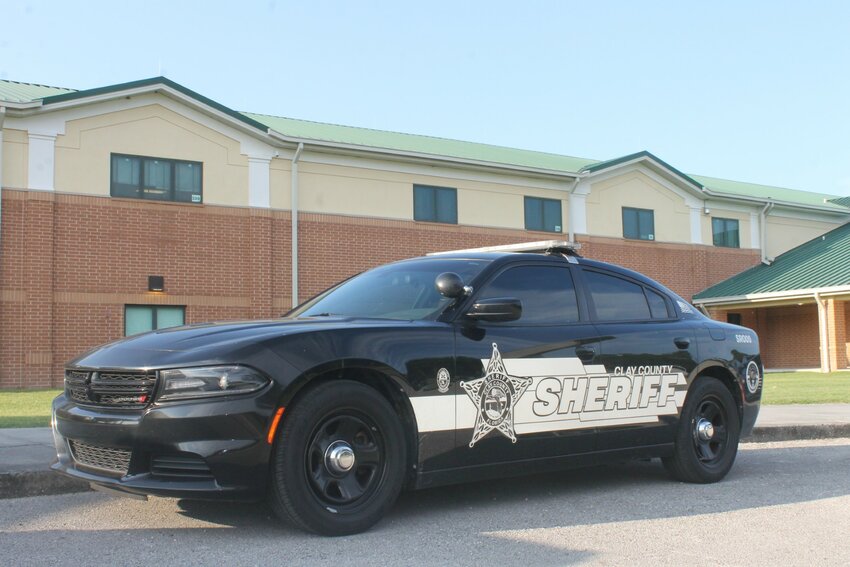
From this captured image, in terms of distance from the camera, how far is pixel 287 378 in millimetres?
4488

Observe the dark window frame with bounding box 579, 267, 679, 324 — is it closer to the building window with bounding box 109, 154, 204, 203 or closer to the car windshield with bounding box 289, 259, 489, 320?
the car windshield with bounding box 289, 259, 489, 320

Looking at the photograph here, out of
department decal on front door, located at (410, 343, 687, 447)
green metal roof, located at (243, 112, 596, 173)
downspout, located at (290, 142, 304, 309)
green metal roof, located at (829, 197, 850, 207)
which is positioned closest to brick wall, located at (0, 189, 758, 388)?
downspout, located at (290, 142, 304, 309)

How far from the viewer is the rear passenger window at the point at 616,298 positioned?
252 inches

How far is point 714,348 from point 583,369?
167 centimetres

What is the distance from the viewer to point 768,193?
3359cm

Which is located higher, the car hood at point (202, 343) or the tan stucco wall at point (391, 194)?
the tan stucco wall at point (391, 194)

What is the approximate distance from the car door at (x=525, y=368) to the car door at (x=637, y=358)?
8.3 inches

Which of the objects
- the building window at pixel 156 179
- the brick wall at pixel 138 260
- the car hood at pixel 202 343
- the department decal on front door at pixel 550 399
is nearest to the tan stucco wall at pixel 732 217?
the brick wall at pixel 138 260

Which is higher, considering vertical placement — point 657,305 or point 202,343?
point 657,305

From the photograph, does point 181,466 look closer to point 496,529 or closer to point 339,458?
point 339,458

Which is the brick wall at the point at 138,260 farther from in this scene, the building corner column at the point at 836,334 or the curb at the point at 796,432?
the curb at the point at 796,432

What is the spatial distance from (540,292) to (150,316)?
15.8 meters

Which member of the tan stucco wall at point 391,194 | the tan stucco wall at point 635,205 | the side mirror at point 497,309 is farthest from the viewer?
the tan stucco wall at point 635,205

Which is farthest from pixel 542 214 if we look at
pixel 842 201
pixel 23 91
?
pixel 842 201
